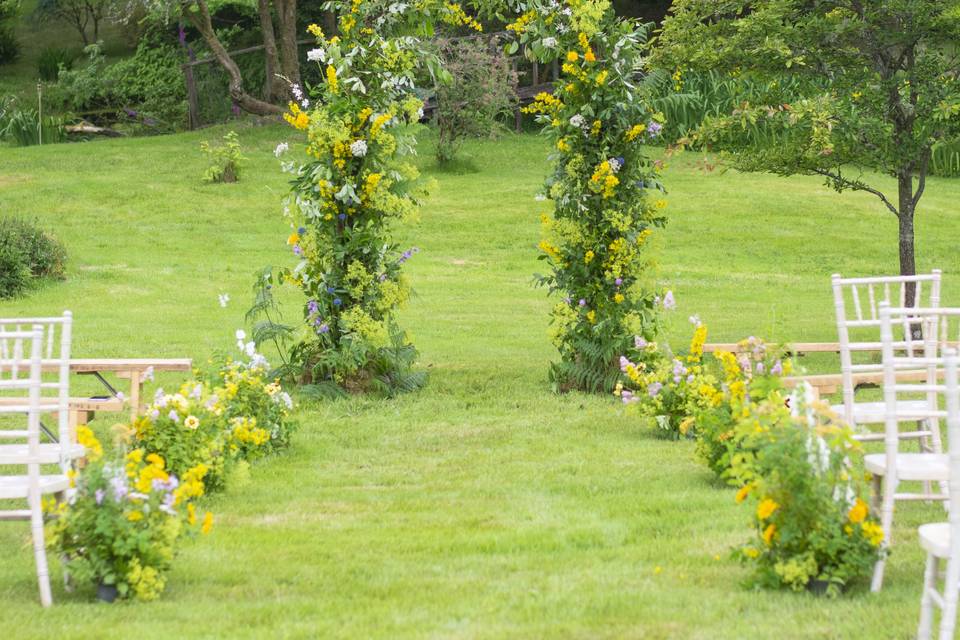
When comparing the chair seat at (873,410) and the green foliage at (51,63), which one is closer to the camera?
the chair seat at (873,410)

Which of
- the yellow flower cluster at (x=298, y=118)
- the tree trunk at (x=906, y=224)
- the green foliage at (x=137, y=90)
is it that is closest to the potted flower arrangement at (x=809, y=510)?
the yellow flower cluster at (x=298, y=118)

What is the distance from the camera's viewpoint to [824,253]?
59.5 feet

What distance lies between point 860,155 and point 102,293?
876 cm

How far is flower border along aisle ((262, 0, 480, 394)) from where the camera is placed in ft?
31.6

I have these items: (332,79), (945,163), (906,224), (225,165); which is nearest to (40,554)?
(332,79)

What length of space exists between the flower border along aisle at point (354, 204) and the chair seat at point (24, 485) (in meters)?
4.70

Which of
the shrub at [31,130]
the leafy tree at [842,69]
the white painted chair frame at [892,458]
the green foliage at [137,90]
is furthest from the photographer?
the green foliage at [137,90]

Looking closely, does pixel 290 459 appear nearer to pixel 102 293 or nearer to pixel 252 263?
pixel 102 293

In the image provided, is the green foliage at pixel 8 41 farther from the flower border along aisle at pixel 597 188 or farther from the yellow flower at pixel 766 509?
the yellow flower at pixel 766 509

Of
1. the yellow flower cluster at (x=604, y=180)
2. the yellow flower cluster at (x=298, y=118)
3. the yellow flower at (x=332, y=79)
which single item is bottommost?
the yellow flower cluster at (x=604, y=180)

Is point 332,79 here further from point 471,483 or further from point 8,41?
point 8,41

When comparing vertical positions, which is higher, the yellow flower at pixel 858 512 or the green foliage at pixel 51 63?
the green foliage at pixel 51 63

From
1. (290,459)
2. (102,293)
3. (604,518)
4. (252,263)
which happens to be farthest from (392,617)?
(252,263)

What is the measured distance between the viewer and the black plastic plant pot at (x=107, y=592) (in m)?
4.70
